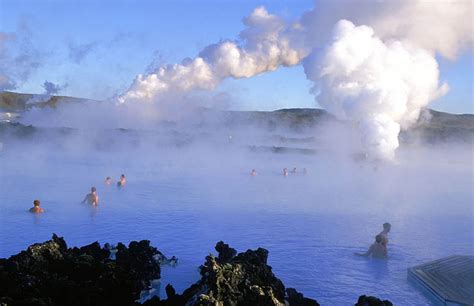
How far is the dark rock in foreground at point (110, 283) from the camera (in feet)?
14.6

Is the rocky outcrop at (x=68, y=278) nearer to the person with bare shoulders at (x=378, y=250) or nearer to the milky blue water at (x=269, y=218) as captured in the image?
the milky blue water at (x=269, y=218)

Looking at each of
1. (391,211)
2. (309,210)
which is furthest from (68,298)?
(391,211)

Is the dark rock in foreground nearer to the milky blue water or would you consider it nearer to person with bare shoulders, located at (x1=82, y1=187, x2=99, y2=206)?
the milky blue water

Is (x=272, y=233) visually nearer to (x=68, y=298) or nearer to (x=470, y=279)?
(x=470, y=279)

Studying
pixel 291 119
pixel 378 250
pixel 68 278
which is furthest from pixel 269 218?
pixel 291 119

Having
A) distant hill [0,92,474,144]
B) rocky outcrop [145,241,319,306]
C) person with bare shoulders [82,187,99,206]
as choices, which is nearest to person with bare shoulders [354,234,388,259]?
rocky outcrop [145,241,319,306]

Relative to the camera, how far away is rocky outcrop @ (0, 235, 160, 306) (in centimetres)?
463

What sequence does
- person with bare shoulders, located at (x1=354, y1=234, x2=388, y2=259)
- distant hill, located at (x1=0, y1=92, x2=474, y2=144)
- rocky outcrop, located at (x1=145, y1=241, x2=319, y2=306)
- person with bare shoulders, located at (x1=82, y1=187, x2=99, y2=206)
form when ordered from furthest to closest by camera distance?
distant hill, located at (x1=0, y1=92, x2=474, y2=144)
person with bare shoulders, located at (x1=82, y1=187, x2=99, y2=206)
person with bare shoulders, located at (x1=354, y1=234, x2=388, y2=259)
rocky outcrop, located at (x1=145, y1=241, x2=319, y2=306)

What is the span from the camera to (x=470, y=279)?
6.11 metres

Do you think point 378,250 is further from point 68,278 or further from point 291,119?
point 291,119

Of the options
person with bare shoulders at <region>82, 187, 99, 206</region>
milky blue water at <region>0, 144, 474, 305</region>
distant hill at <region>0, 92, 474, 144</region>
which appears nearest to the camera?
milky blue water at <region>0, 144, 474, 305</region>

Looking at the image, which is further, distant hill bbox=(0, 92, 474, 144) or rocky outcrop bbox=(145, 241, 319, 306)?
distant hill bbox=(0, 92, 474, 144)

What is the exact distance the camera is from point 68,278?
5117mm

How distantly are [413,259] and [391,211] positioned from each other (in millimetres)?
4059
